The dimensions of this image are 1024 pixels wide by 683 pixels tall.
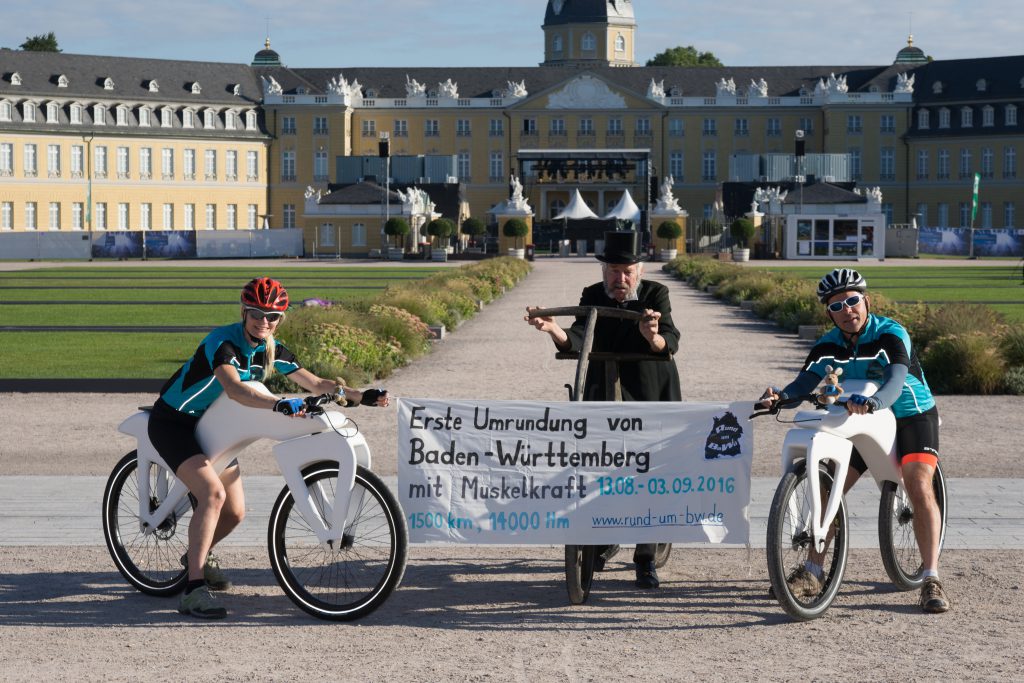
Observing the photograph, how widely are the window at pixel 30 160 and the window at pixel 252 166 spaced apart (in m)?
15.2

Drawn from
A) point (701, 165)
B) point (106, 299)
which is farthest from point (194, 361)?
point (701, 165)

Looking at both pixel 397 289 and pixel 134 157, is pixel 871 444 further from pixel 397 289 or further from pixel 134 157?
pixel 134 157

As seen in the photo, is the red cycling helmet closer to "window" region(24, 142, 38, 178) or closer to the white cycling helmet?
the white cycling helmet

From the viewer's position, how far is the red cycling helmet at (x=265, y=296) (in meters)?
6.99

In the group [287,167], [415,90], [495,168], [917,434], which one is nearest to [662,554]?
[917,434]

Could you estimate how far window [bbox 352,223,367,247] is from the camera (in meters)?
93.2

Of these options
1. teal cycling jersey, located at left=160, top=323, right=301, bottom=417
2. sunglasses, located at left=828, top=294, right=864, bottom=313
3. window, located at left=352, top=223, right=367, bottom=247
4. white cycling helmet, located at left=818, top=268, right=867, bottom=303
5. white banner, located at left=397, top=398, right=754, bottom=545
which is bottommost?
white banner, located at left=397, top=398, right=754, bottom=545

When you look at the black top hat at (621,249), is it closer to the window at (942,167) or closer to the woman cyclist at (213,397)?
the woman cyclist at (213,397)

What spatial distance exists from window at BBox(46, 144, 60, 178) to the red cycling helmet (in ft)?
321

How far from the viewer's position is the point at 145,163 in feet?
342

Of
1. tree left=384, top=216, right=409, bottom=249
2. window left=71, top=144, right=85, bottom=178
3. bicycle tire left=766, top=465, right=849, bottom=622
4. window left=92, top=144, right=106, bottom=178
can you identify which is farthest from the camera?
window left=92, top=144, right=106, bottom=178

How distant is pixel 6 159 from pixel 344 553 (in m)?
97.7

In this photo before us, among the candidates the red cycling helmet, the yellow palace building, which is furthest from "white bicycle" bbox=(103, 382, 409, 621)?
the yellow palace building

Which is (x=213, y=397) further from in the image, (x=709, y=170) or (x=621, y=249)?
(x=709, y=170)
